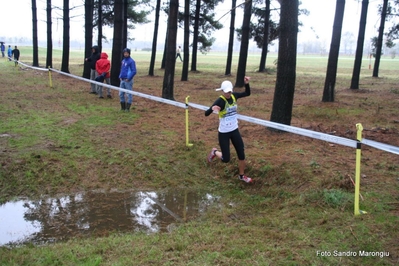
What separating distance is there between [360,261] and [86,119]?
8.98 m

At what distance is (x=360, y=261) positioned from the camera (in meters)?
4.07

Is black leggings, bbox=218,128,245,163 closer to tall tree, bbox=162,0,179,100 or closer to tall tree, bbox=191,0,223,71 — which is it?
tall tree, bbox=162,0,179,100

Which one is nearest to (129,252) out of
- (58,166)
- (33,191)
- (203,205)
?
(203,205)

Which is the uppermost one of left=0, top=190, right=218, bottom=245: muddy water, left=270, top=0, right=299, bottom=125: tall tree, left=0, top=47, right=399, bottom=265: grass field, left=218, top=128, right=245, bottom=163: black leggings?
left=270, top=0, right=299, bottom=125: tall tree

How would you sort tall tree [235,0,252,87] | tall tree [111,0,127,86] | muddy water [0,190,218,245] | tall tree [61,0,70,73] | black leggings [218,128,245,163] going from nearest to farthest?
1. muddy water [0,190,218,245]
2. black leggings [218,128,245,163]
3. tall tree [111,0,127,86]
4. tall tree [235,0,252,87]
5. tall tree [61,0,70,73]

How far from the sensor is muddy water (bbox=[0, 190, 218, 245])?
520cm

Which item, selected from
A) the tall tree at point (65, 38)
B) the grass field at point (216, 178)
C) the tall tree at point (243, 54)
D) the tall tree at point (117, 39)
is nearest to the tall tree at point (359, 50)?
the tall tree at point (243, 54)

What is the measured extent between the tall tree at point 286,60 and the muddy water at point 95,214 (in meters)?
3.52

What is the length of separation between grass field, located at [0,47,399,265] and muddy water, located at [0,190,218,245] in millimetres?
280

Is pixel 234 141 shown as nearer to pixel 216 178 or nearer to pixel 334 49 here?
pixel 216 178

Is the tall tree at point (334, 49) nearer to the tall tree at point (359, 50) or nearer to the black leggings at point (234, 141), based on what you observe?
the tall tree at point (359, 50)

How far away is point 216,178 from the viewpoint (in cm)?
741

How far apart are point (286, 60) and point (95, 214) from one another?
5784 millimetres

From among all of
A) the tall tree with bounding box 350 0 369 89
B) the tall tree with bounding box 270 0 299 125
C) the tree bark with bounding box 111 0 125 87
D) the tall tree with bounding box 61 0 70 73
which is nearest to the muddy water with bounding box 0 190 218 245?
the tall tree with bounding box 270 0 299 125
